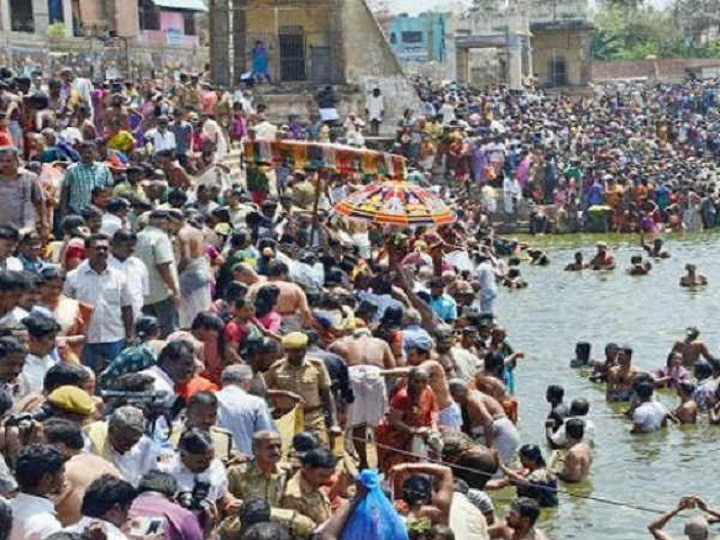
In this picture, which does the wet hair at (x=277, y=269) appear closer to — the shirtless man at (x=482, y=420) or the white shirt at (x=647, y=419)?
the shirtless man at (x=482, y=420)

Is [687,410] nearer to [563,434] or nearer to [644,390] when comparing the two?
[644,390]

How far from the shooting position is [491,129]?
38.2 metres

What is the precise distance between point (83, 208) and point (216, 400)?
16.8ft

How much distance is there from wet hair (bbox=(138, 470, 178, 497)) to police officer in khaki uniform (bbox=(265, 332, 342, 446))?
339cm

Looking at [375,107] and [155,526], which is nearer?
[155,526]

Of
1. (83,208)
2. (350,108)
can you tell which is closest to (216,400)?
(83,208)

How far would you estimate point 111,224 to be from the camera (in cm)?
1255

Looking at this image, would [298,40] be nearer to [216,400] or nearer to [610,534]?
[610,534]

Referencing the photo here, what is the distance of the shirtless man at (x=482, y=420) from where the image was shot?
13711mm

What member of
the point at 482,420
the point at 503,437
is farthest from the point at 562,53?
the point at 482,420

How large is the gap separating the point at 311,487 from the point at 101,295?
2.96 m

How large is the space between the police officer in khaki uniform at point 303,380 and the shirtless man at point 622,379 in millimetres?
8096

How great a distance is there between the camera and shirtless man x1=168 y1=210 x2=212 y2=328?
12859 millimetres

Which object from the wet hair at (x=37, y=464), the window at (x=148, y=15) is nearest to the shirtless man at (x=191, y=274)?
the wet hair at (x=37, y=464)
